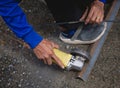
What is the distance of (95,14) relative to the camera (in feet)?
6.13

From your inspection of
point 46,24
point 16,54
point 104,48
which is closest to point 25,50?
point 16,54

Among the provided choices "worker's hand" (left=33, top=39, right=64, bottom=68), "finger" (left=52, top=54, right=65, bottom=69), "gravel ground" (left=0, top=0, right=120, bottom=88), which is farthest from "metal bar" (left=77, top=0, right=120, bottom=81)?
"worker's hand" (left=33, top=39, right=64, bottom=68)

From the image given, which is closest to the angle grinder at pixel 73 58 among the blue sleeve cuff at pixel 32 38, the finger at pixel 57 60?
the finger at pixel 57 60

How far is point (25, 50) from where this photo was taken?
211 cm

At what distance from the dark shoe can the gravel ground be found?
5 centimetres

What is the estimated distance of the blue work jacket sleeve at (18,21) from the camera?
4.95ft

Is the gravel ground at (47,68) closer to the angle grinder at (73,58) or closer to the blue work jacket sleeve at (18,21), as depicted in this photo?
the angle grinder at (73,58)

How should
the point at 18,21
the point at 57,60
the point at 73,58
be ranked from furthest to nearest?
the point at 73,58
the point at 57,60
the point at 18,21

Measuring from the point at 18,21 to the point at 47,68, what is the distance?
0.53 meters

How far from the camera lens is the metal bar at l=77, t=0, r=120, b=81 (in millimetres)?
1857

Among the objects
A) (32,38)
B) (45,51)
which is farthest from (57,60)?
(32,38)

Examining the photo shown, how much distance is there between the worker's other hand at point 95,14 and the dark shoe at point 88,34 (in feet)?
0.40

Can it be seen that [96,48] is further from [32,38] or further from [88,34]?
[32,38]

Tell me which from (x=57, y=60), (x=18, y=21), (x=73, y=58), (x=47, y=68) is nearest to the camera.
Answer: (x=18, y=21)
